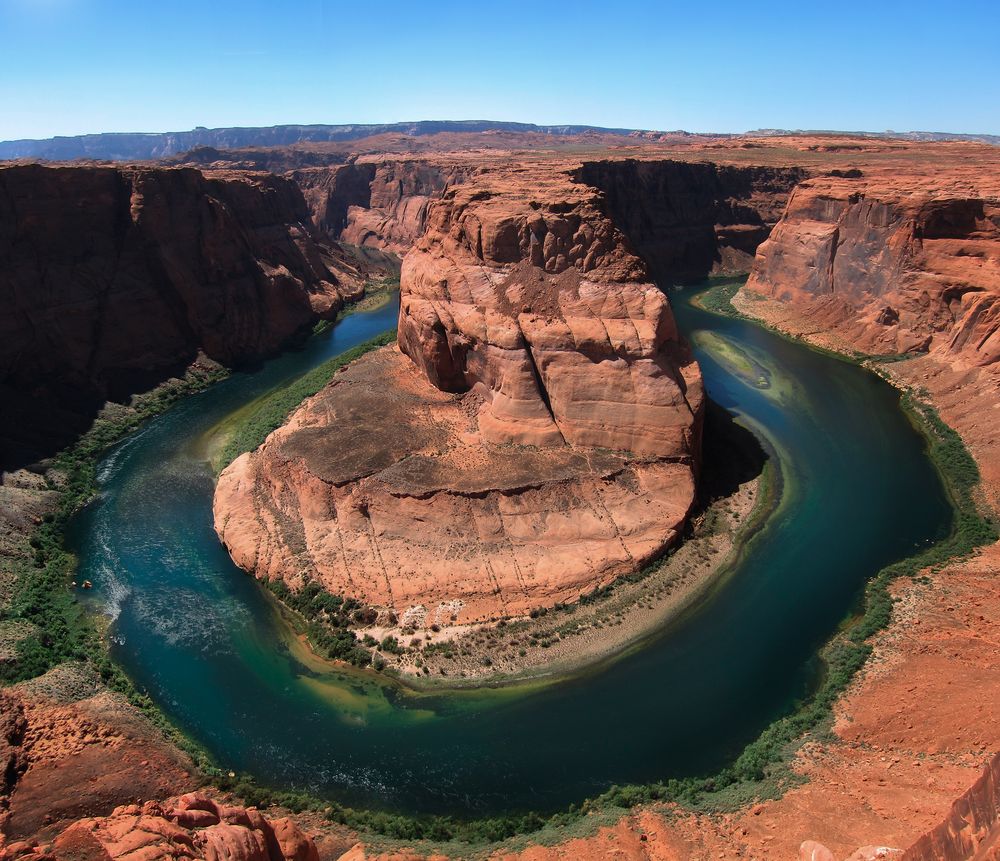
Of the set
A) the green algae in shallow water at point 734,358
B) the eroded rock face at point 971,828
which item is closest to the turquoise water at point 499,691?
the eroded rock face at point 971,828

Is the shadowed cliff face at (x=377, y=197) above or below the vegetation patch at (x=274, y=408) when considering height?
above

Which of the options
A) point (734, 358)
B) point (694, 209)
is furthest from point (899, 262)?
point (694, 209)

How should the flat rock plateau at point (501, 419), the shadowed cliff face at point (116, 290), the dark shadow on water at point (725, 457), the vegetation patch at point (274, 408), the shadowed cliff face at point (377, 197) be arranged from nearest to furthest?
the flat rock plateau at point (501, 419) < the dark shadow on water at point (725, 457) < the vegetation patch at point (274, 408) < the shadowed cliff face at point (116, 290) < the shadowed cliff face at point (377, 197)

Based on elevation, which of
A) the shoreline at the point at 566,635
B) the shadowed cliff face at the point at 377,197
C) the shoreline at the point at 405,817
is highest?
the shadowed cliff face at the point at 377,197

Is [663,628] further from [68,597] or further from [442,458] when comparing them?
[68,597]

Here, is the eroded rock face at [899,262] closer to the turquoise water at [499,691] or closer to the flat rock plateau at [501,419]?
the flat rock plateau at [501,419]

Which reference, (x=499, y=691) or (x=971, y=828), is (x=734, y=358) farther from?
(x=971, y=828)

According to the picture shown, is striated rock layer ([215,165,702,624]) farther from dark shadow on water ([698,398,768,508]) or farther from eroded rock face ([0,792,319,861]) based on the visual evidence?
eroded rock face ([0,792,319,861])
